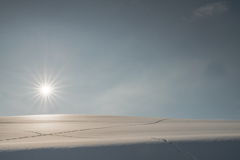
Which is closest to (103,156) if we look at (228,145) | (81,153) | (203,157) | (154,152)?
(81,153)

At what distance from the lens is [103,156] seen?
1.44 meters

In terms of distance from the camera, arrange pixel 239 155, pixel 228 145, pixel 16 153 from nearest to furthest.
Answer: pixel 16 153, pixel 239 155, pixel 228 145

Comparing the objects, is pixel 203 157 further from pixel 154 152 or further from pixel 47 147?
pixel 47 147

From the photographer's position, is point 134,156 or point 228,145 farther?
point 228,145

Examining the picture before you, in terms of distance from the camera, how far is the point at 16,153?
143 cm

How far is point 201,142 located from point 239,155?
29 centimetres

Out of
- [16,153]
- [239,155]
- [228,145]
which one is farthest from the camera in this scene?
[228,145]

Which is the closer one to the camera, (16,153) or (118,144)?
(16,153)

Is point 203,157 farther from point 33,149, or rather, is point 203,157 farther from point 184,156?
point 33,149

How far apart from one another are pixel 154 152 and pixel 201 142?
0.47 metres

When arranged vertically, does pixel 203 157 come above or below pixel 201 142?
below

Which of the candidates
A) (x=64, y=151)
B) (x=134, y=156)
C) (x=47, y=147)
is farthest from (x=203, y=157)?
(x=47, y=147)

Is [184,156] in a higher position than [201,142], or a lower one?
lower

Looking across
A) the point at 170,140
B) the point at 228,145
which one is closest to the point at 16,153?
the point at 170,140
